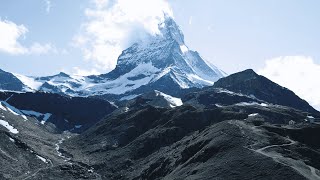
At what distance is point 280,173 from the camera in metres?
121

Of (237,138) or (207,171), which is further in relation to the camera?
(237,138)

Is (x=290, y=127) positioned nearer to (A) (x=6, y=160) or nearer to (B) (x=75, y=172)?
(B) (x=75, y=172)

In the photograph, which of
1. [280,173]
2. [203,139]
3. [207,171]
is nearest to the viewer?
[280,173]

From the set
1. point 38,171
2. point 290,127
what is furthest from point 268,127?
point 38,171

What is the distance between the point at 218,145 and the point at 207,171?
812 inches

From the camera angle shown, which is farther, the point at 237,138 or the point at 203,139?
the point at 203,139

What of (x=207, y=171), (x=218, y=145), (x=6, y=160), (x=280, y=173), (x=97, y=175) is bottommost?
(x=280, y=173)

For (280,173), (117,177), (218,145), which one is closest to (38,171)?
(117,177)

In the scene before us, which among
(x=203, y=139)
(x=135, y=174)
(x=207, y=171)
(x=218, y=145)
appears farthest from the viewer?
(x=135, y=174)

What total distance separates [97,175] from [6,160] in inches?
1444

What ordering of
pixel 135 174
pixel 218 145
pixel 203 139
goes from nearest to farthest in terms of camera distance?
pixel 218 145, pixel 203 139, pixel 135 174

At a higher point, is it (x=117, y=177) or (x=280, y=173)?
(x=117, y=177)

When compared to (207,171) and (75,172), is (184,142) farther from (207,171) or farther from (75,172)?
(207,171)

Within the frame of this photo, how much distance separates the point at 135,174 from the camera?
187875mm
